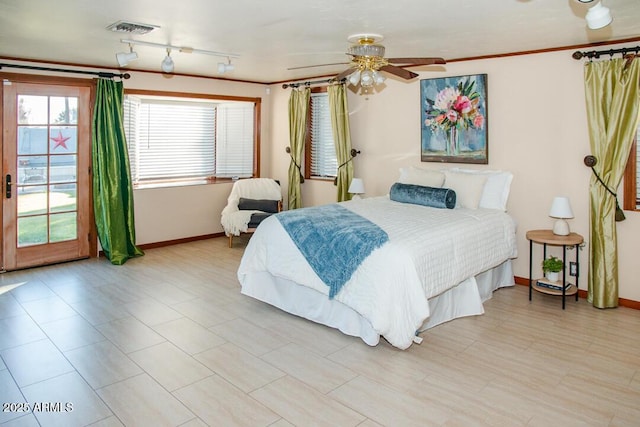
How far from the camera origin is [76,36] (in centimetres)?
431

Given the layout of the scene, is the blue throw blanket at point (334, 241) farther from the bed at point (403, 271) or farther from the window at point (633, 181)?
the window at point (633, 181)

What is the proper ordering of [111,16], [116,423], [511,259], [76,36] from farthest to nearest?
1. [511,259]
2. [76,36]
3. [111,16]
4. [116,423]

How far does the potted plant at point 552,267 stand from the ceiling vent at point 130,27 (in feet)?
13.4

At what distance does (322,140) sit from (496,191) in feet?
9.62

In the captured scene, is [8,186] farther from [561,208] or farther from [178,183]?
[561,208]

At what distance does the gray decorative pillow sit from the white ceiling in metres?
2.19

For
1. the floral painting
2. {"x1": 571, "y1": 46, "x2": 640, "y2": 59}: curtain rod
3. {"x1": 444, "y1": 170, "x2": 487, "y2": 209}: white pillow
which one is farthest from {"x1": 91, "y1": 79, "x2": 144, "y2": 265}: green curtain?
{"x1": 571, "y1": 46, "x2": 640, "y2": 59}: curtain rod

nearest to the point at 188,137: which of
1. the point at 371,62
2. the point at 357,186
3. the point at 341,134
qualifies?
the point at 341,134

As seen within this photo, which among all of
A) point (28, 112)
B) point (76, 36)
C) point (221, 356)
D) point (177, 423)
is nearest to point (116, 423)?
point (177, 423)

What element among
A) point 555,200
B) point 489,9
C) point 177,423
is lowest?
point 177,423

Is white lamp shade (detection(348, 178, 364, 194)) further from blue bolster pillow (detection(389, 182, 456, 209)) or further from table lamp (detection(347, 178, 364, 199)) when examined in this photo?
blue bolster pillow (detection(389, 182, 456, 209))

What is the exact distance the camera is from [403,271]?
11.3 ft

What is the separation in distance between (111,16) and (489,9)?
2.75 metres

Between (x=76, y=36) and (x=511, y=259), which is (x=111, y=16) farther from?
(x=511, y=259)
